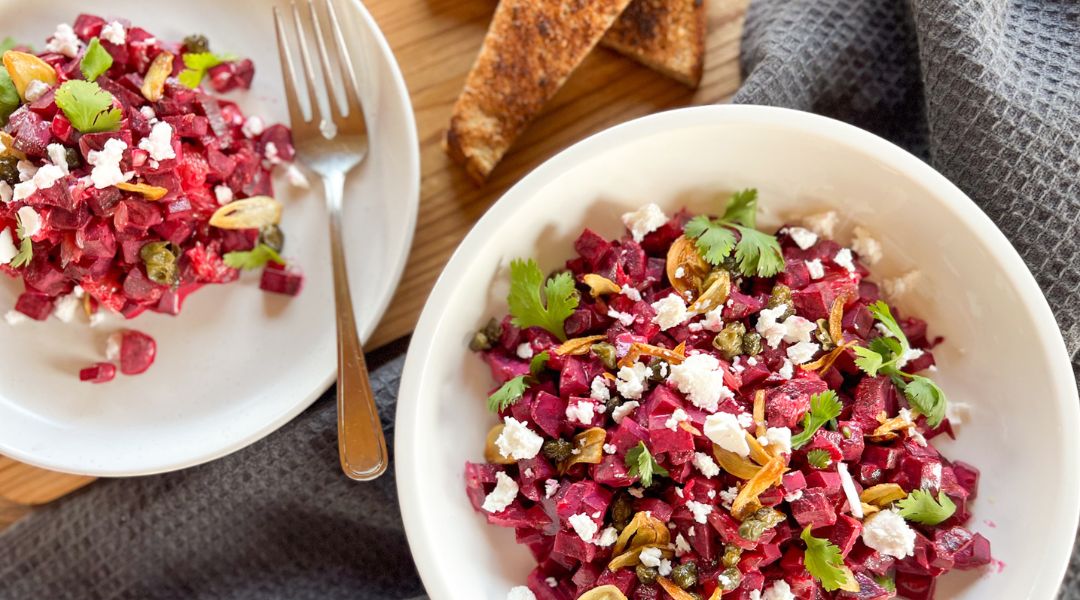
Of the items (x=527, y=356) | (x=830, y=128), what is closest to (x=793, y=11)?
(x=830, y=128)

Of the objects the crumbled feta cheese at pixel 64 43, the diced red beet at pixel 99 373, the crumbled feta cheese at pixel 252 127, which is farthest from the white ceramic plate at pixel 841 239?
the crumbled feta cheese at pixel 64 43

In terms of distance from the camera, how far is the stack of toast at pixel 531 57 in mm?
1597

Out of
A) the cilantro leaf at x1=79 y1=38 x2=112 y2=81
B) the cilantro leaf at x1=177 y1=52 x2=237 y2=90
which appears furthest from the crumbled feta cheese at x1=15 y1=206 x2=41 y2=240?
the cilantro leaf at x1=177 y1=52 x2=237 y2=90

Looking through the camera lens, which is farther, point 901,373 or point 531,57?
point 531,57

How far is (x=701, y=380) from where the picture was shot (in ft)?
3.72

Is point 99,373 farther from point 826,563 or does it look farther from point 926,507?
point 926,507

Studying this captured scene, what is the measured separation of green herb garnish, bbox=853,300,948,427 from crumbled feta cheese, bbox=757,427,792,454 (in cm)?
18

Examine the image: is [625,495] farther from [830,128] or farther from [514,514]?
[830,128]

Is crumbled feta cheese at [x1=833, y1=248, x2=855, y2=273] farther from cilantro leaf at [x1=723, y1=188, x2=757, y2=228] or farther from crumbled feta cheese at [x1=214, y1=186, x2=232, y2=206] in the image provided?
crumbled feta cheese at [x1=214, y1=186, x2=232, y2=206]

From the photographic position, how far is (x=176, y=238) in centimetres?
148

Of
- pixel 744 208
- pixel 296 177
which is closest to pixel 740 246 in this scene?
pixel 744 208

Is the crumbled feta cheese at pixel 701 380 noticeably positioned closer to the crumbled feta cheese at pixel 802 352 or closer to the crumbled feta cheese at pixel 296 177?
the crumbled feta cheese at pixel 802 352

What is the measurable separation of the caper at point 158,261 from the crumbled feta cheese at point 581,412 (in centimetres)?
76

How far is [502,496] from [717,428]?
0.33m
